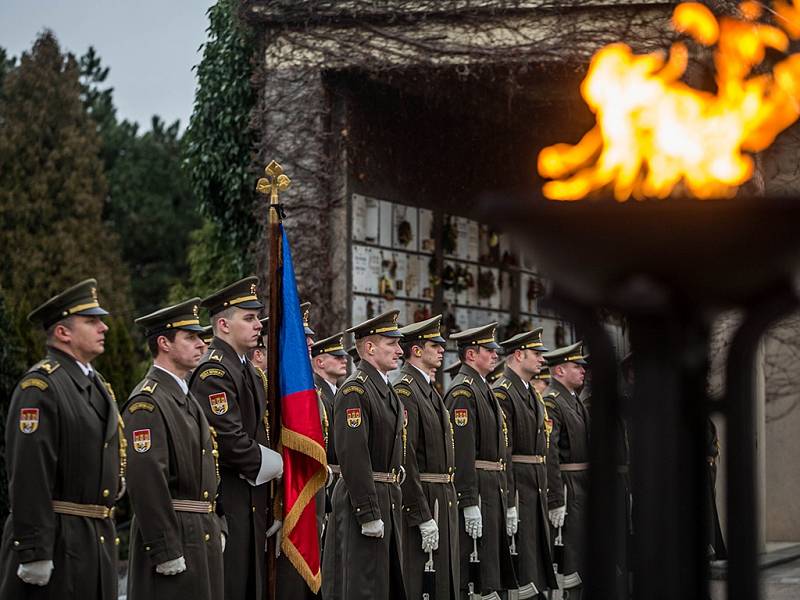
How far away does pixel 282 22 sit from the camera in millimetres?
14477

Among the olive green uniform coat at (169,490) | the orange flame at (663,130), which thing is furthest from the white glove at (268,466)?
the orange flame at (663,130)

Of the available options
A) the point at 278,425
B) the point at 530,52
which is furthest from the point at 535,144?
the point at 278,425

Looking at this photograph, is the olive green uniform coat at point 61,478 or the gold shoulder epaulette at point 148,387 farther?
the gold shoulder epaulette at point 148,387

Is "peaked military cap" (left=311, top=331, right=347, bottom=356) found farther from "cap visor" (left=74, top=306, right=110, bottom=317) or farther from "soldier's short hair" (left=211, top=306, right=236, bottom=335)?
"cap visor" (left=74, top=306, right=110, bottom=317)

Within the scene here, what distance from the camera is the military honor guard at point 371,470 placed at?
873cm

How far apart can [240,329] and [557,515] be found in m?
4.29

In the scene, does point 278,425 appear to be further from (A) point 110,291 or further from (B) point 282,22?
(A) point 110,291

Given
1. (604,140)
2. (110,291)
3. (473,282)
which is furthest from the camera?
(110,291)

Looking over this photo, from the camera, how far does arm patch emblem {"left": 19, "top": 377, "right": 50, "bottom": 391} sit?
20.6 feet

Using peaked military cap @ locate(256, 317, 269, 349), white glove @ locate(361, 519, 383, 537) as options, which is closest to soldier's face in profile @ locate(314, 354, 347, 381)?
peaked military cap @ locate(256, 317, 269, 349)

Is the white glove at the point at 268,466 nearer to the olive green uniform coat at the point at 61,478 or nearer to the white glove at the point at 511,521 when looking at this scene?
the olive green uniform coat at the point at 61,478

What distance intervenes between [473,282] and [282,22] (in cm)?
461

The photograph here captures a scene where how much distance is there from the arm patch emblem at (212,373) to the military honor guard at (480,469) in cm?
280

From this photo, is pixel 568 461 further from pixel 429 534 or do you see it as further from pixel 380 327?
pixel 380 327
